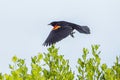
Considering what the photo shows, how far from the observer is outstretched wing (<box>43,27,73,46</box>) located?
17059 mm

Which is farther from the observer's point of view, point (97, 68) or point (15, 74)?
point (97, 68)

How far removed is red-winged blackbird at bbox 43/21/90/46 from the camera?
17.3 m

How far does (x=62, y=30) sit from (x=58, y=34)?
398 millimetres

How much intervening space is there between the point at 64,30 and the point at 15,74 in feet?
23.4

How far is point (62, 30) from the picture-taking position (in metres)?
17.9

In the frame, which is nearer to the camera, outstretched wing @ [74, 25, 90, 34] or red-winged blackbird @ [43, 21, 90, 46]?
red-winged blackbird @ [43, 21, 90, 46]

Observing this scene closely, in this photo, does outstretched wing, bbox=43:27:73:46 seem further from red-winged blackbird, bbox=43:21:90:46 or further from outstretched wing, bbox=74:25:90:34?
outstretched wing, bbox=74:25:90:34

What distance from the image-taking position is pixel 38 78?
11.5 meters

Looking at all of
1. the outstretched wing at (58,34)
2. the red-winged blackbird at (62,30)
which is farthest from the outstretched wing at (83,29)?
the outstretched wing at (58,34)

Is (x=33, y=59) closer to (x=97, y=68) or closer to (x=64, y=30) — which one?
(x=97, y=68)

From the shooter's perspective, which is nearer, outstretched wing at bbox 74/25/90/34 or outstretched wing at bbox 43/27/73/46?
outstretched wing at bbox 43/27/73/46

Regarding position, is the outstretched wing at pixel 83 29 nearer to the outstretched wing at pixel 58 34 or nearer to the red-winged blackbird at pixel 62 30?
the red-winged blackbird at pixel 62 30

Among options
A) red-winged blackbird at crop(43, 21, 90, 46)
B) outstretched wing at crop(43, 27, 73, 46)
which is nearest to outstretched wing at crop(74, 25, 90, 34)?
red-winged blackbird at crop(43, 21, 90, 46)

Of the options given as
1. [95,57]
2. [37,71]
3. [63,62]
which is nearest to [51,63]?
[63,62]
